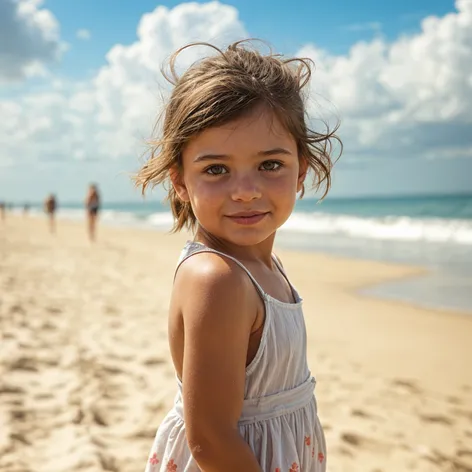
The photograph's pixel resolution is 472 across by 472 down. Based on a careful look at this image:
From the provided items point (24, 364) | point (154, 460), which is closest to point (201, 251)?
point (154, 460)

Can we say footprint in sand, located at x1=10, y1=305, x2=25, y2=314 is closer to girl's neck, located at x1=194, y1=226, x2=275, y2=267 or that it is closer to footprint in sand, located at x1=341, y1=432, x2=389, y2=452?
footprint in sand, located at x1=341, y1=432, x2=389, y2=452

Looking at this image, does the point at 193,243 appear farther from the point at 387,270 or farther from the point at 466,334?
the point at 387,270

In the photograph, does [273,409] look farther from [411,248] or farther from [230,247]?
[411,248]

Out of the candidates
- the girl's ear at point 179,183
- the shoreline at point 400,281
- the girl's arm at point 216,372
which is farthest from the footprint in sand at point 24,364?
the shoreline at point 400,281

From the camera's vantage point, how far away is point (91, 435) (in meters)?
3.24

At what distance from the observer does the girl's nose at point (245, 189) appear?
1.36m

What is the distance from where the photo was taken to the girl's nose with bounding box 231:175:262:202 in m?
1.36

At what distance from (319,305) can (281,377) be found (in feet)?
21.4

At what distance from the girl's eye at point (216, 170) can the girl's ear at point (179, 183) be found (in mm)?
156

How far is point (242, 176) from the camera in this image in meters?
1.37

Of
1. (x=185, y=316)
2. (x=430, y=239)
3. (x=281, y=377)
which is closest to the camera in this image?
(x=185, y=316)

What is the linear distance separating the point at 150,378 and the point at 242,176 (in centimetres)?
326

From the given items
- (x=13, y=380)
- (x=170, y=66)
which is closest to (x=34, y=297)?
(x=13, y=380)

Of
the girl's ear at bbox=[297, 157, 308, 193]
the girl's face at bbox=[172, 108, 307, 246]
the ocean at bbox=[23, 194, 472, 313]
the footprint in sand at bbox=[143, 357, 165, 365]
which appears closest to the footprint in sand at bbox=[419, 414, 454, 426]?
the footprint in sand at bbox=[143, 357, 165, 365]
